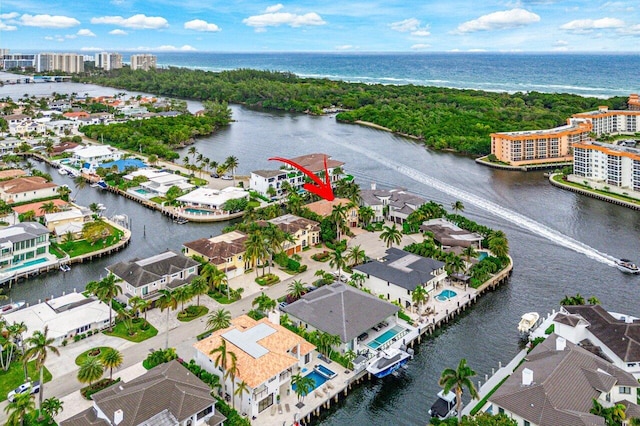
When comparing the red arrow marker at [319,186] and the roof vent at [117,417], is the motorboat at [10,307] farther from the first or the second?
the red arrow marker at [319,186]

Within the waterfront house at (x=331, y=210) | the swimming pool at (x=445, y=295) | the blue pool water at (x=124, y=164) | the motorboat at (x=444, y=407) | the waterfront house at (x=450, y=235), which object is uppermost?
the blue pool water at (x=124, y=164)

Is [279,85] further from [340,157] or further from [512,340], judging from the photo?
[512,340]

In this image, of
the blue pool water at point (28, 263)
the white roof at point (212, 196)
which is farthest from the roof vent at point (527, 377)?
the white roof at point (212, 196)

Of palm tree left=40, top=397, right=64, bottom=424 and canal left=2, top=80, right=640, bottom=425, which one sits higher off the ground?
canal left=2, top=80, right=640, bottom=425

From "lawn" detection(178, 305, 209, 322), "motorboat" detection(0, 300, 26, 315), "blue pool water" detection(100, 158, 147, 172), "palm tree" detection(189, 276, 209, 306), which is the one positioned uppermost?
"blue pool water" detection(100, 158, 147, 172)

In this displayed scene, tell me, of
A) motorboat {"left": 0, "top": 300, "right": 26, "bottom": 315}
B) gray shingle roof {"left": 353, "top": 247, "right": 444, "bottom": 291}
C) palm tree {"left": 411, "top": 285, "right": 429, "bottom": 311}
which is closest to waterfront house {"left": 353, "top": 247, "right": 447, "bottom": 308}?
gray shingle roof {"left": 353, "top": 247, "right": 444, "bottom": 291}

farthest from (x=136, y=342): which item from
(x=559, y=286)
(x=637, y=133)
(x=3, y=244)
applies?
(x=637, y=133)

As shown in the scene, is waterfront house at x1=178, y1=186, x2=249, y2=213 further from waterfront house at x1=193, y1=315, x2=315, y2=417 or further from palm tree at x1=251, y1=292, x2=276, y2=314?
waterfront house at x1=193, y1=315, x2=315, y2=417
